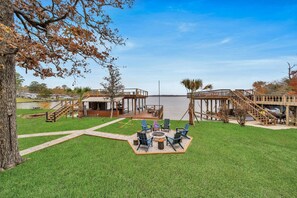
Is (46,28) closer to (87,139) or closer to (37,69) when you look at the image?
(37,69)

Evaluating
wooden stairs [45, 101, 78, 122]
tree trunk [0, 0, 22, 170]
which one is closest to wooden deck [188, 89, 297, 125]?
tree trunk [0, 0, 22, 170]

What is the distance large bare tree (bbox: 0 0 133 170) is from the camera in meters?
4.87

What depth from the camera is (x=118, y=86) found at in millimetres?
20156

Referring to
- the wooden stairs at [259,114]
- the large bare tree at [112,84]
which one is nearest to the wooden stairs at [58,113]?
the large bare tree at [112,84]

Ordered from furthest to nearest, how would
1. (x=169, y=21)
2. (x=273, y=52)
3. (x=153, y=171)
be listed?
(x=273, y=52) < (x=169, y=21) < (x=153, y=171)

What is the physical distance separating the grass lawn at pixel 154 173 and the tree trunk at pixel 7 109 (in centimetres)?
54

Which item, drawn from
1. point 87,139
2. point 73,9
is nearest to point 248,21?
point 73,9

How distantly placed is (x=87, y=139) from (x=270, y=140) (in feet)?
36.8

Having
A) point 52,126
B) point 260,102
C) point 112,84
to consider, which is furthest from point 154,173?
point 260,102

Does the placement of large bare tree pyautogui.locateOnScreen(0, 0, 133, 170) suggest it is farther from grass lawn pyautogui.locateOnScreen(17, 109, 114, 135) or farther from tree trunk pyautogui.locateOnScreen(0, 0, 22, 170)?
grass lawn pyautogui.locateOnScreen(17, 109, 114, 135)

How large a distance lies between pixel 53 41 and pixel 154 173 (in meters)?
5.52

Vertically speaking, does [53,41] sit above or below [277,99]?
above

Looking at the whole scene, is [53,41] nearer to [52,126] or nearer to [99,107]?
[52,126]

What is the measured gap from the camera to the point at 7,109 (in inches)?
204
